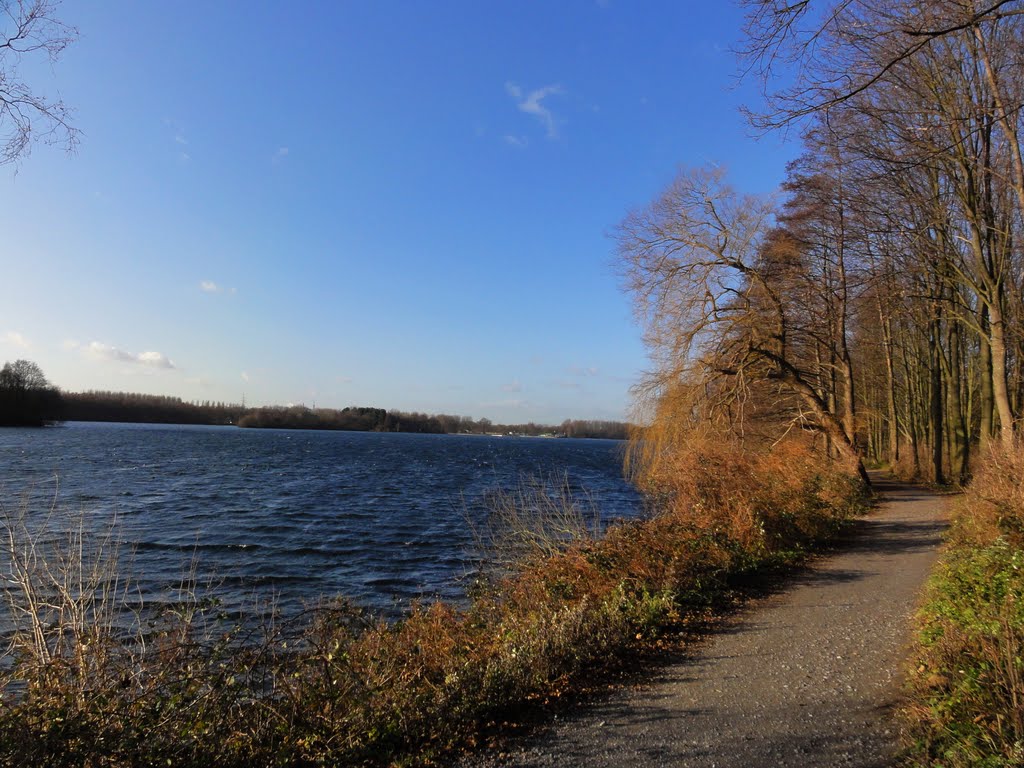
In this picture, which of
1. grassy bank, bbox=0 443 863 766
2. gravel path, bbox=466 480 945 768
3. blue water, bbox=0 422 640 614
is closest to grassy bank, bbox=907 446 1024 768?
gravel path, bbox=466 480 945 768

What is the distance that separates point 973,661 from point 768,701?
56.5 inches

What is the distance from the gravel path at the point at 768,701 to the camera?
4090 mm

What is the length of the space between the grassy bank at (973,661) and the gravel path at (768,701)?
0.92 feet

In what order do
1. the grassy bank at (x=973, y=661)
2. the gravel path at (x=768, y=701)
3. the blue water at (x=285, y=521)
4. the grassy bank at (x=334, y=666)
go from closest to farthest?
the grassy bank at (x=973, y=661) < the grassy bank at (x=334, y=666) < the gravel path at (x=768, y=701) < the blue water at (x=285, y=521)

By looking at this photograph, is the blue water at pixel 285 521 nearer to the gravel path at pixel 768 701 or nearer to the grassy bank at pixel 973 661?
the gravel path at pixel 768 701

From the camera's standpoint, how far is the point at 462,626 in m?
7.13

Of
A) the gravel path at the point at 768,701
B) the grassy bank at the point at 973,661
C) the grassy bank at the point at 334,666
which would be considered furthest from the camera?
the gravel path at the point at 768,701

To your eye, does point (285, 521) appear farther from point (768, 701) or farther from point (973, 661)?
point (973, 661)

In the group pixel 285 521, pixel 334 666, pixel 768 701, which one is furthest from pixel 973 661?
pixel 285 521

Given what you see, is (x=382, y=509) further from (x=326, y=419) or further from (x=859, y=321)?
(x=326, y=419)

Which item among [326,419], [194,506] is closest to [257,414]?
[326,419]

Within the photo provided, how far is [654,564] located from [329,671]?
4740mm

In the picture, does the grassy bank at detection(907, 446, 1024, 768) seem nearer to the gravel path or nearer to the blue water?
the gravel path

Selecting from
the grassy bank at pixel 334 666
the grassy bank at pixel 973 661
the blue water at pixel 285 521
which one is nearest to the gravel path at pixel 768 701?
the grassy bank at pixel 973 661
